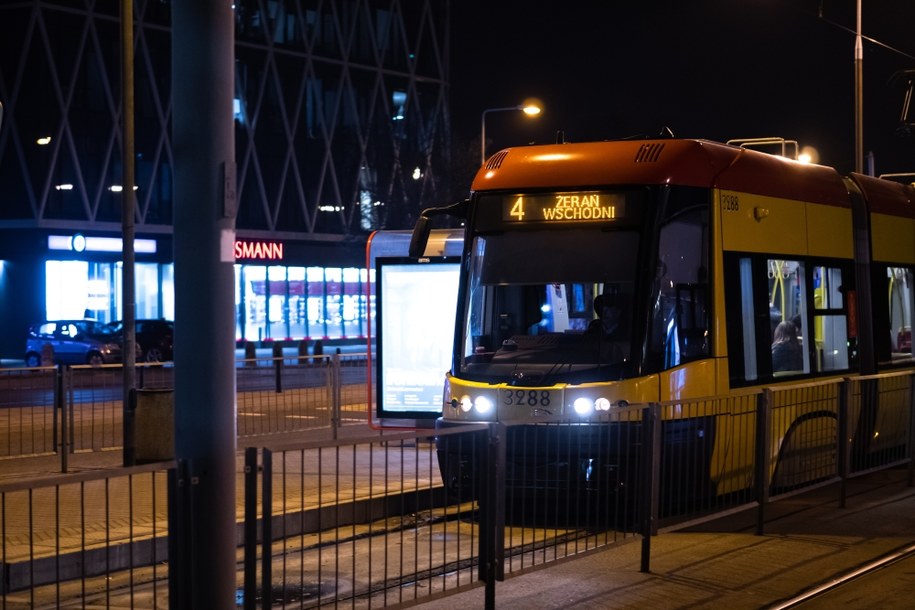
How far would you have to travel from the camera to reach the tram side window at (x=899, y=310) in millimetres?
16203

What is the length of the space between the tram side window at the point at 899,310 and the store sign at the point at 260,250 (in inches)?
1652

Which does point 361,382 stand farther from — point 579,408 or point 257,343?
point 257,343

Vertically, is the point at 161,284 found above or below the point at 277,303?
above

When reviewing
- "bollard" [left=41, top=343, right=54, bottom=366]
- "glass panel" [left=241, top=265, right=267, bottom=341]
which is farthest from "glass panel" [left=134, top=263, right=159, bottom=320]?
"bollard" [left=41, top=343, right=54, bottom=366]

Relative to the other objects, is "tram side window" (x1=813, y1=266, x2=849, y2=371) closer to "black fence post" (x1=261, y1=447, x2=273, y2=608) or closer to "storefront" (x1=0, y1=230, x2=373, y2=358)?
"black fence post" (x1=261, y1=447, x2=273, y2=608)

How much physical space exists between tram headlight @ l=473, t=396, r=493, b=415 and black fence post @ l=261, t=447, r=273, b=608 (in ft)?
18.6

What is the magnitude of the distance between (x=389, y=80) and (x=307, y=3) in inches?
234

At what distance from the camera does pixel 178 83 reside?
6.16 meters

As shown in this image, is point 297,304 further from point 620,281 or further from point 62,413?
point 620,281

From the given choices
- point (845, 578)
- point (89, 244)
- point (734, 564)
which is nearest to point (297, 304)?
point (89, 244)

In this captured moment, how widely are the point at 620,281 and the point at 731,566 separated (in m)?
2.99

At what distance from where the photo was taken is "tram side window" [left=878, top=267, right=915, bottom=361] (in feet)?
53.2

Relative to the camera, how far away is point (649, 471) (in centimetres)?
913

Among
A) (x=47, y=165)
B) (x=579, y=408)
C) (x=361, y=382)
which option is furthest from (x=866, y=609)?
(x=47, y=165)
